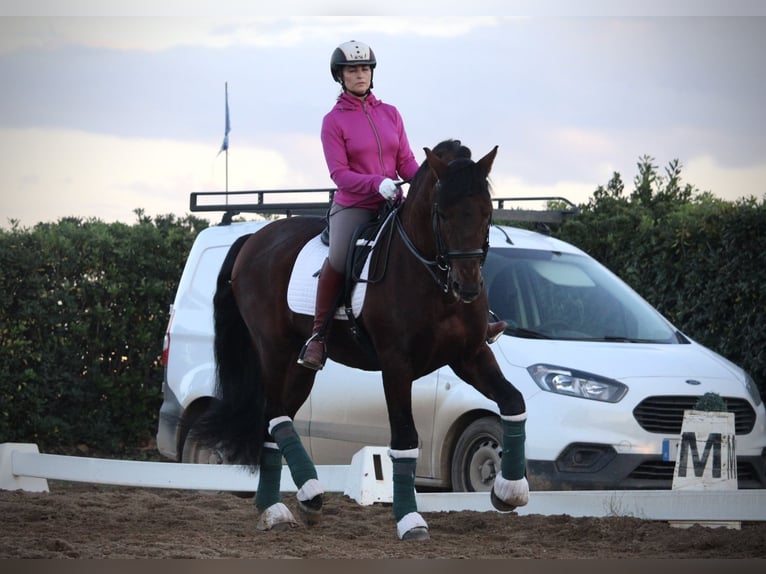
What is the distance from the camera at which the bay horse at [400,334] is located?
6.62 metres

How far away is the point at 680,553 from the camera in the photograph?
668cm

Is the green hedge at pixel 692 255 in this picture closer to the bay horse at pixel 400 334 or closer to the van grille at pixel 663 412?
the van grille at pixel 663 412

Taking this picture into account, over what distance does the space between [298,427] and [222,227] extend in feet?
7.36

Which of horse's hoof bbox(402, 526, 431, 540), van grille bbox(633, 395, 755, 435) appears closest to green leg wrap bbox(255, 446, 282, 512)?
horse's hoof bbox(402, 526, 431, 540)

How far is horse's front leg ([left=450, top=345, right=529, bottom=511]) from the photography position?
6953 millimetres

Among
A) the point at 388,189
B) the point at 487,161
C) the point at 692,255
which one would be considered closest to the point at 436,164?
the point at 487,161

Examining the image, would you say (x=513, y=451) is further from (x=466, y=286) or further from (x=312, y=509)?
(x=312, y=509)

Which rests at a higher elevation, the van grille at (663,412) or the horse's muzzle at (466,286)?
the horse's muzzle at (466,286)

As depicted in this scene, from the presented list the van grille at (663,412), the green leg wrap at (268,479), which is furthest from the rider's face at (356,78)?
the van grille at (663,412)

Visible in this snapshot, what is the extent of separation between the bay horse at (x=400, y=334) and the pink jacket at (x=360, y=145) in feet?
1.26

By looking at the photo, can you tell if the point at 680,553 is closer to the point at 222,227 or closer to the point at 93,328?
the point at 222,227

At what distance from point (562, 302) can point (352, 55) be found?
9.83 ft

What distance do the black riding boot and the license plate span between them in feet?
8.14

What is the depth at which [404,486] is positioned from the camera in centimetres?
712
